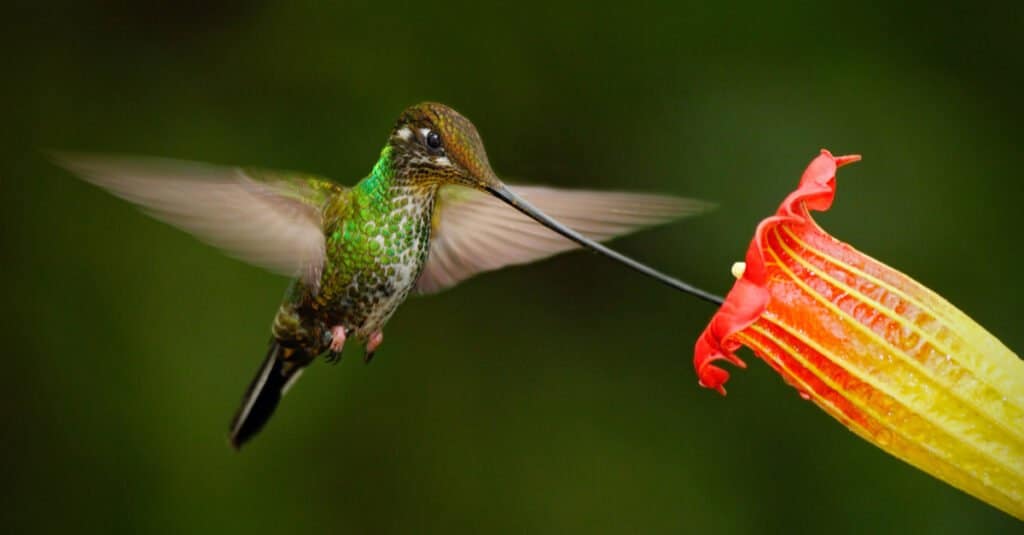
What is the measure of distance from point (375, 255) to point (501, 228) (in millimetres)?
260

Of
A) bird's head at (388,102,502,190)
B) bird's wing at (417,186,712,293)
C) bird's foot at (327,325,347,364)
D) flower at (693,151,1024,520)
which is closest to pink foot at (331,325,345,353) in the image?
A: bird's foot at (327,325,347,364)

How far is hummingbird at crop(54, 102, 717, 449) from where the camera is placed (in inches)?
62.4

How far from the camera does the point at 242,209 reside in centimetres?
171

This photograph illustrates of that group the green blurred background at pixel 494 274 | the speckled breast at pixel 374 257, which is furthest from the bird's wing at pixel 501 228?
the green blurred background at pixel 494 274

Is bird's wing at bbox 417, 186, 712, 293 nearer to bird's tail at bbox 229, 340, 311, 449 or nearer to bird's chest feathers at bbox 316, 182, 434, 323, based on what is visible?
bird's chest feathers at bbox 316, 182, 434, 323

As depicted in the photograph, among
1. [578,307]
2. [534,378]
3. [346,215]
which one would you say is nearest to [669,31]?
[578,307]

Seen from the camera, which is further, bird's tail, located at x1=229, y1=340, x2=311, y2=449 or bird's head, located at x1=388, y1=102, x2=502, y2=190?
bird's tail, located at x1=229, y1=340, x2=311, y2=449

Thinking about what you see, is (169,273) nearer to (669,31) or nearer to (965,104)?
(669,31)

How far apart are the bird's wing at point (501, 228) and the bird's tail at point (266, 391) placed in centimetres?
30

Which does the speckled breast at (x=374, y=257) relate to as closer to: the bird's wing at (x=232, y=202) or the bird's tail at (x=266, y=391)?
the bird's wing at (x=232, y=202)

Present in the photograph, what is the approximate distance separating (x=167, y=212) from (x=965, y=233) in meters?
2.40

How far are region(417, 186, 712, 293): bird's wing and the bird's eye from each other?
263 millimetres

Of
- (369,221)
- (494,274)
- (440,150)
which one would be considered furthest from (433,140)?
(494,274)

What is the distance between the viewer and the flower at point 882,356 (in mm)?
1562
